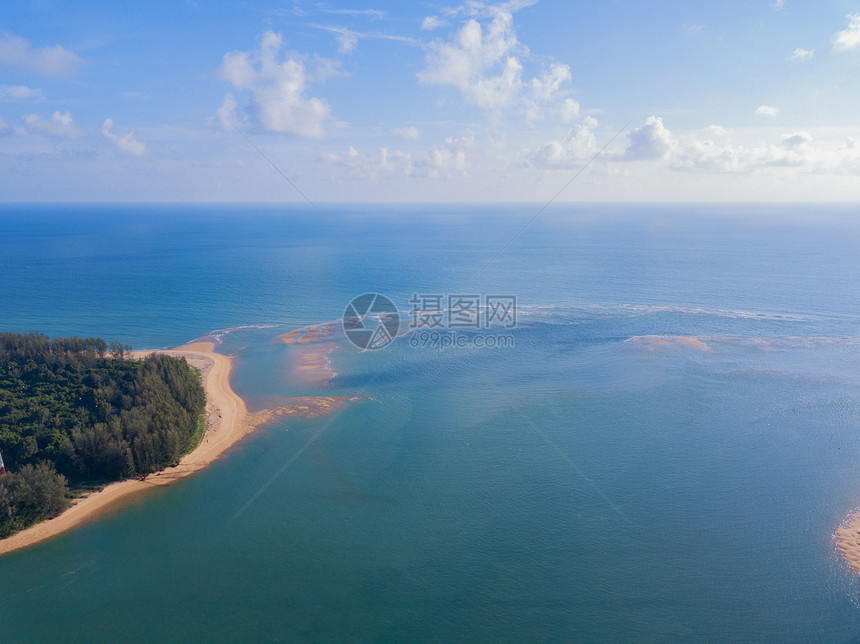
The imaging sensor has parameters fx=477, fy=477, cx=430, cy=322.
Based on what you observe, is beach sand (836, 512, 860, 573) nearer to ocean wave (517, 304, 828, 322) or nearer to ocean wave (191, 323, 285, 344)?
ocean wave (517, 304, 828, 322)

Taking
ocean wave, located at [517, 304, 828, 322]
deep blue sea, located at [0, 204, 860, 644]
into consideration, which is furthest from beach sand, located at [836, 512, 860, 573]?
ocean wave, located at [517, 304, 828, 322]

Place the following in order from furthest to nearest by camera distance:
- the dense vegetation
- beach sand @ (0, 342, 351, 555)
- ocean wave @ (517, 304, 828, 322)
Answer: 1. ocean wave @ (517, 304, 828, 322)
2. the dense vegetation
3. beach sand @ (0, 342, 351, 555)

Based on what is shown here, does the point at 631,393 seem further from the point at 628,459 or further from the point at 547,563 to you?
the point at 547,563

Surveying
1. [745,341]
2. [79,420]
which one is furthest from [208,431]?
[745,341]

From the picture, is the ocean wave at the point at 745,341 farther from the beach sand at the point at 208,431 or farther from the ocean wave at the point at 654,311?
the beach sand at the point at 208,431

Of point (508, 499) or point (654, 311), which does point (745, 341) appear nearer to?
point (654, 311)
